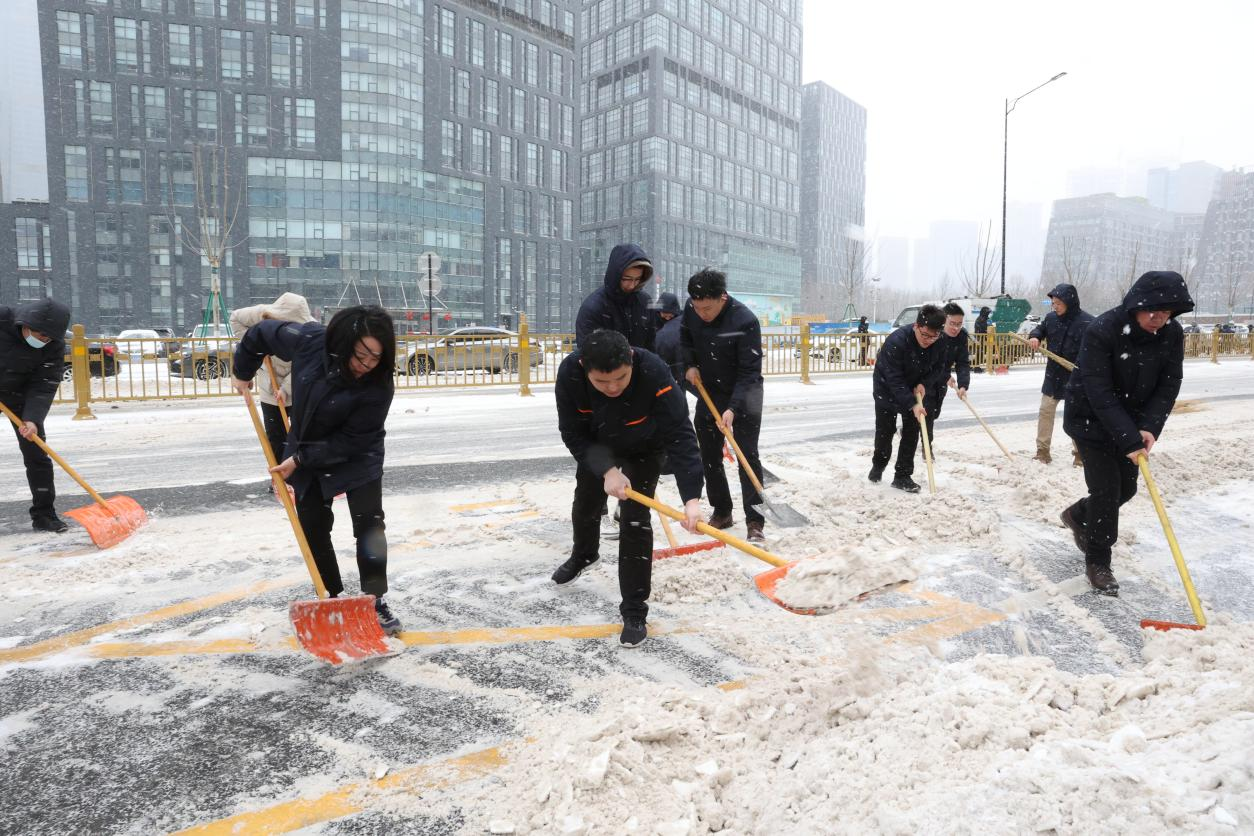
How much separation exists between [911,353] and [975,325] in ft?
62.8

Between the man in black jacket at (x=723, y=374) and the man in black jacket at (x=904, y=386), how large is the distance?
1.87 metres

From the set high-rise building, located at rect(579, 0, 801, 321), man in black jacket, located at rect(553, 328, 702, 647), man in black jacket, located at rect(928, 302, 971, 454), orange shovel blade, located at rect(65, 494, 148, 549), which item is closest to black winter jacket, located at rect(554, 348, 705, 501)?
man in black jacket, located at rect(553, 328, 702, 647)

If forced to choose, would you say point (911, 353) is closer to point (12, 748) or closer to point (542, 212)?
point (12, 748)

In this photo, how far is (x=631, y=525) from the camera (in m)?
3.59

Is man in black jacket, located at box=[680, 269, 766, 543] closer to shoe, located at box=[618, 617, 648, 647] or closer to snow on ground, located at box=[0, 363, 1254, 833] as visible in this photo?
snow on ground, located at box=[0, 363, 1254, 833]

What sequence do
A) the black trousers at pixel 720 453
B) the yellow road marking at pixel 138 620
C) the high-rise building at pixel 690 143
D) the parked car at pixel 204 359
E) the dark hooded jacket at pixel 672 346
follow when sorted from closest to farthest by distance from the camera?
the yellow road marking at pixel 138 620
the black trousers at pixel 720 453
the dark hooded jacket at pixel 672 346
the parked car at pixel 204 359
the high-rise building at pixel 690 143

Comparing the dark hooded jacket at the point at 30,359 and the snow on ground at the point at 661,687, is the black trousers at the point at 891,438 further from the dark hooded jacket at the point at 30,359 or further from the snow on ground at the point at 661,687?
the dark hooded jacket at the point at 30,359

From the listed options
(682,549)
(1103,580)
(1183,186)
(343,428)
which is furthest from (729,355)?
(1183,186)

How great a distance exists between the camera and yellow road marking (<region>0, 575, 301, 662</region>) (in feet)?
11.2

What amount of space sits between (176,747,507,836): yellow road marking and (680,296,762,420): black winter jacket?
3.19 metres

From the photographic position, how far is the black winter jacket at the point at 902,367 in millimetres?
6664

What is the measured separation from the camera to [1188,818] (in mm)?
1865

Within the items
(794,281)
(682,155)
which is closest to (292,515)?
(682,155)

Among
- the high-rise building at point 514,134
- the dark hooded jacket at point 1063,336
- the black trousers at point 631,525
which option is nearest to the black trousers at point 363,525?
the black trousers at point 631,525
